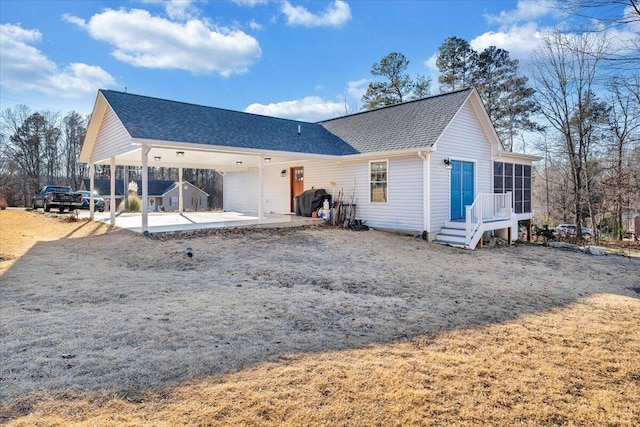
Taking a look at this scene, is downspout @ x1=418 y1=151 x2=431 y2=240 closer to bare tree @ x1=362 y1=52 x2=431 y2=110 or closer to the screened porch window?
the screened porch window

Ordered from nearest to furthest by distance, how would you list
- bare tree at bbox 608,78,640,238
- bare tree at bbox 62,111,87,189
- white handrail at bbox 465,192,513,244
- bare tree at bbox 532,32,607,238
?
white handrail at bbox 465,192,513,244, bare tree at bbox 608,78,640,238, bare tree at bbox 532,32,607,238, bare tree at bbox 62,111,87,189

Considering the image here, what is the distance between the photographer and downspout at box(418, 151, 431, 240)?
11109 millimetres

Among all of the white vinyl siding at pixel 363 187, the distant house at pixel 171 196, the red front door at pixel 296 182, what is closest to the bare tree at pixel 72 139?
the distant house at pixel 171 196

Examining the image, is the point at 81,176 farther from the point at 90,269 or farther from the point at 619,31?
the point at 619,31

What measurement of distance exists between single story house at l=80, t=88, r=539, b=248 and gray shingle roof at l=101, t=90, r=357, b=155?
0.14ft

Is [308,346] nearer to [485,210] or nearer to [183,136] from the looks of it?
[183,136]

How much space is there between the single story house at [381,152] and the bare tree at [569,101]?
6.45 metres

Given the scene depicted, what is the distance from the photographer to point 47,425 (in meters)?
2.16

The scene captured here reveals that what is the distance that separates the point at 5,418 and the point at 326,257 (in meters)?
6.56

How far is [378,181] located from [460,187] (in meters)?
2.85

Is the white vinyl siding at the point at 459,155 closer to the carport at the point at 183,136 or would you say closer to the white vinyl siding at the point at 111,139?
the carport at the point at 183,136

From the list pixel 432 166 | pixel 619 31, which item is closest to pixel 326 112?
pixel 432 166

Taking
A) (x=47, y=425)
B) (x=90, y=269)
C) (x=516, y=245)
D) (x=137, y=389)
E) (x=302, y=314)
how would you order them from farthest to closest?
(x=516, y=245) < (x=90, y=269) < (x=302, y=314) < (x=137, y=389) < (x=47, y=425)

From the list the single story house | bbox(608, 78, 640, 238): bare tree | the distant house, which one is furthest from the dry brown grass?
the distant house
